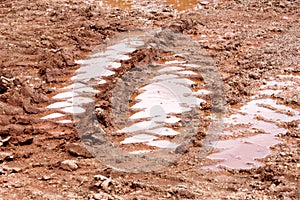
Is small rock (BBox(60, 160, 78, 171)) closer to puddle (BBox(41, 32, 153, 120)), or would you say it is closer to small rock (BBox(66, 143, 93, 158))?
small rock (BBox(66, 143, 93, 158))

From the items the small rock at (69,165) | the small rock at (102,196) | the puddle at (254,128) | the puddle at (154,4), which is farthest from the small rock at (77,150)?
the puddle at (154,4)

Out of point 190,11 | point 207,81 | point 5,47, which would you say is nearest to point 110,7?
point 190,11

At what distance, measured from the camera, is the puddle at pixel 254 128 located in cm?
475

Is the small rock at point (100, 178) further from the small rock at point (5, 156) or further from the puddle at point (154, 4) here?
the puddle at point (154, 4)

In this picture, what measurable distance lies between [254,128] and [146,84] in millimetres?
1690

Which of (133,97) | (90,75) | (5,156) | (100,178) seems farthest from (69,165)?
(90,75)

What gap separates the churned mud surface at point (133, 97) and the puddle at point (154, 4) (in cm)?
7

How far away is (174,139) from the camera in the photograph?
5.07m

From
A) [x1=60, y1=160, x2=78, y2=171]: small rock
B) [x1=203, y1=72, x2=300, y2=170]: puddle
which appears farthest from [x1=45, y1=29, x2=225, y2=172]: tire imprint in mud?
[x1=60, y1=160, x2=78, y2=171]: small rock

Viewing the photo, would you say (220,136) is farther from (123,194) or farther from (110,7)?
(110,7)

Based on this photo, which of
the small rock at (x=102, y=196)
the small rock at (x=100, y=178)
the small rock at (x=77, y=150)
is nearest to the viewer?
the small rock at (x=102, y=196)

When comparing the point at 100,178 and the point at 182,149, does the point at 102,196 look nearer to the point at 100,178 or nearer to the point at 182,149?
the point at 100,178

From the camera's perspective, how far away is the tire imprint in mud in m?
4.72

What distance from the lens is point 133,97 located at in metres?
6.02
